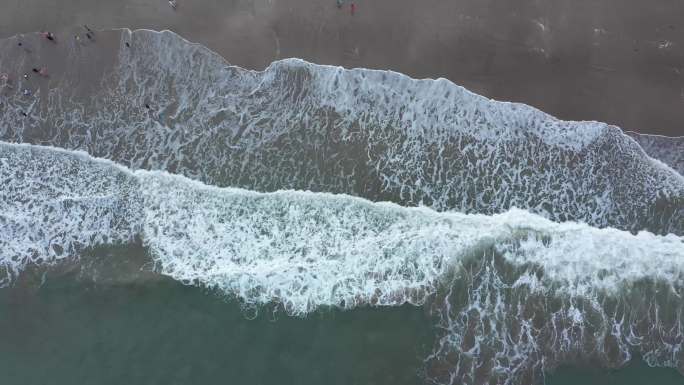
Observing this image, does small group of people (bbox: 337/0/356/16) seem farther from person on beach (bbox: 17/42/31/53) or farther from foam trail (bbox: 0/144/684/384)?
person on beach (bbox: 17/42/31/53)

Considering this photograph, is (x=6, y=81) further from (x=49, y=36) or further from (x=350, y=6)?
(x=350, y=6)

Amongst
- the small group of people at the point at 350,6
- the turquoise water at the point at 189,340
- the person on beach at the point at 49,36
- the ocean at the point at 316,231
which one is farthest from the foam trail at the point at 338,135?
the turquoise water at the point at 189,340

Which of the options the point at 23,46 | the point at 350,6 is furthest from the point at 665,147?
the point at 23,46

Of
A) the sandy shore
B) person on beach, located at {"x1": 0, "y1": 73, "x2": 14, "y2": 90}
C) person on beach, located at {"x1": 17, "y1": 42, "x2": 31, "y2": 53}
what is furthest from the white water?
person on beach, located at {"x1": 17, "y1": 42, "x2": 31, "y2": 53}

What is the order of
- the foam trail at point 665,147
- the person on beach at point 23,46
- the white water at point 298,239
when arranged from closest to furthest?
1. the white water at point 298,239
2. the foam trail at point 665,147
3. the person on beach at point 23,46

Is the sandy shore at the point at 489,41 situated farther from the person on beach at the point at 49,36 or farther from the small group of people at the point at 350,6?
the person on beach at the point at 49,36

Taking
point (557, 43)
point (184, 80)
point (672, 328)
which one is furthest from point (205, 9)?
point (672, 328)
